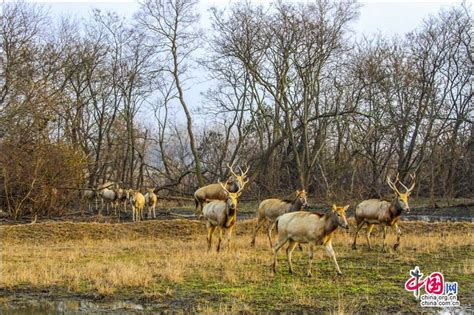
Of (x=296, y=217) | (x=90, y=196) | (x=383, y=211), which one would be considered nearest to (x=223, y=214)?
(x=296, y=217)

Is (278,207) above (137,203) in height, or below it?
above

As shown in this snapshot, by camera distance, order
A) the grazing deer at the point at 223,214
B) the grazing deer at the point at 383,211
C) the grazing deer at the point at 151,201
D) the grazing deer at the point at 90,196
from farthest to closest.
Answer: the grazing deer at the point at 90,196 → the grazing deer at the point at 151,201 → the grazing deer at the point at 383,211 → the grazing deer at the point at 223,214

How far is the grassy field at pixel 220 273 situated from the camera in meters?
10.5

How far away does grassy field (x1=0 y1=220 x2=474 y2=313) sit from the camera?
1049 cm

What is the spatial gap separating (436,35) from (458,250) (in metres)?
27.7

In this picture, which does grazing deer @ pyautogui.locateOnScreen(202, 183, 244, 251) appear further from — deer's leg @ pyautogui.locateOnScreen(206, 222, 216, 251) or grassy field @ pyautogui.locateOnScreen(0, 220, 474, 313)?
grassy field @ pyautogui.locateOnScreen(0, 220, 474, 313)

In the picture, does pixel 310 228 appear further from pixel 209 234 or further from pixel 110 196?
pixel 110 196

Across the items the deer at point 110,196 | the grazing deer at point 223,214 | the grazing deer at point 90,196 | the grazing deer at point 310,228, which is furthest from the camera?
the deer at point 110,196

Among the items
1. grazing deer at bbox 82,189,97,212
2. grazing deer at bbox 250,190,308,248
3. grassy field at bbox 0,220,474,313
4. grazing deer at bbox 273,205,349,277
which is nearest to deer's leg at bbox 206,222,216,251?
grassy field at bbox 0,220,474,313

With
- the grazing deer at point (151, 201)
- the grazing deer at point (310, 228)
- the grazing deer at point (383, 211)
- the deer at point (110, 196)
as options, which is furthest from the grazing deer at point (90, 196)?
the grazing deer at point (310, 228)

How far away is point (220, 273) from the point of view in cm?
1311

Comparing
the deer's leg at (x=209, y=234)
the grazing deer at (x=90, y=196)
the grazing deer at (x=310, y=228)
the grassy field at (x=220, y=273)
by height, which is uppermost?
the grazing deer at (x=90, y=196)

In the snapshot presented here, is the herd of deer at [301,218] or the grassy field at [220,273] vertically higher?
the herd of deer at [301,218]

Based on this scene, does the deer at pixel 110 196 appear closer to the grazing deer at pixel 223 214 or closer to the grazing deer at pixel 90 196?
the grazing deer at pixel 90 196
